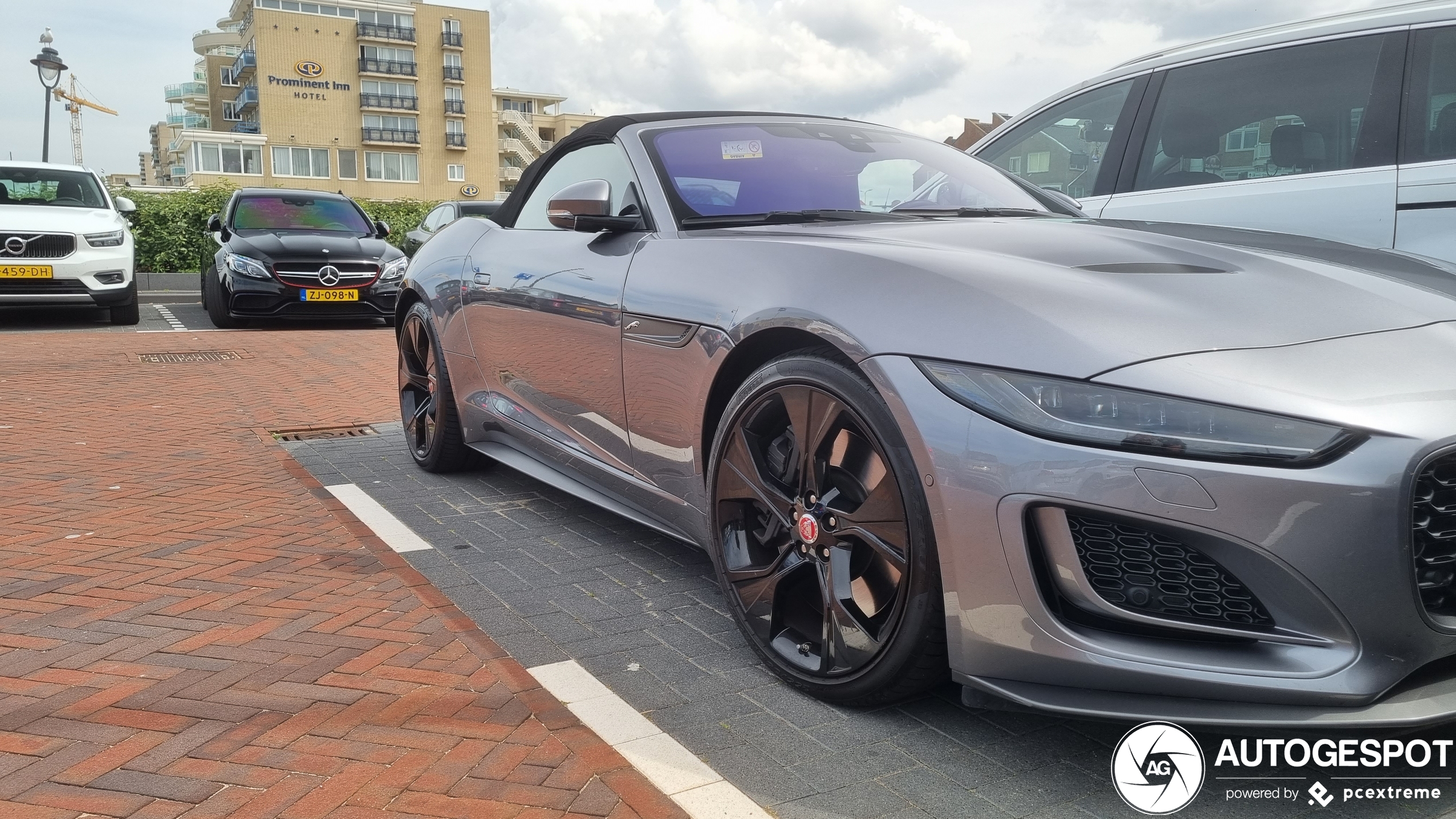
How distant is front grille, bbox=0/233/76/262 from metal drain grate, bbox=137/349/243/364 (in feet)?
7.39

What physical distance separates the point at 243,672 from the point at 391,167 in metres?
76.0

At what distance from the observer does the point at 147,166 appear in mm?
127500

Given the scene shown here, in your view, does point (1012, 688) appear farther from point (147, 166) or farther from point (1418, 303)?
point (147, 166)

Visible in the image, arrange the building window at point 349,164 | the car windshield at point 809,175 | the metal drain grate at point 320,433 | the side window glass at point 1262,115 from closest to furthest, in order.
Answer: the car windshield at point 809,175, the side window glass at point 1262,115, the metal drain grate at point 320,433, the building window at point 349,164

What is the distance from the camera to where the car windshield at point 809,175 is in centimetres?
340

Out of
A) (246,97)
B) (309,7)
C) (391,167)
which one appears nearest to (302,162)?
(391,167)

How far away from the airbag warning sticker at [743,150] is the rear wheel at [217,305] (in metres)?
9.61

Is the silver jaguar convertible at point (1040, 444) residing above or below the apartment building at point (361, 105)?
below

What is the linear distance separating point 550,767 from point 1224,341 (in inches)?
60.5

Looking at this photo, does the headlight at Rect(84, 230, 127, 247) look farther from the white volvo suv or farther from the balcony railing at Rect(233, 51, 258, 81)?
the balcony railing at Rect(233, 51, 258, 81)

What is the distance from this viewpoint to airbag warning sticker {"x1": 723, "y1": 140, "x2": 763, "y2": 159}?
359 cm

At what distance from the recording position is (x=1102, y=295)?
2.20m

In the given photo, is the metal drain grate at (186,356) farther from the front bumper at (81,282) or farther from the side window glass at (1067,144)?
the side window glass at (1067,144)

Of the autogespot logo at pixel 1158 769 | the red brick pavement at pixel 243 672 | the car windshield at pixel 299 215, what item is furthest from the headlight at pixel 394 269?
the autogespot logo at pixel 1158 769
